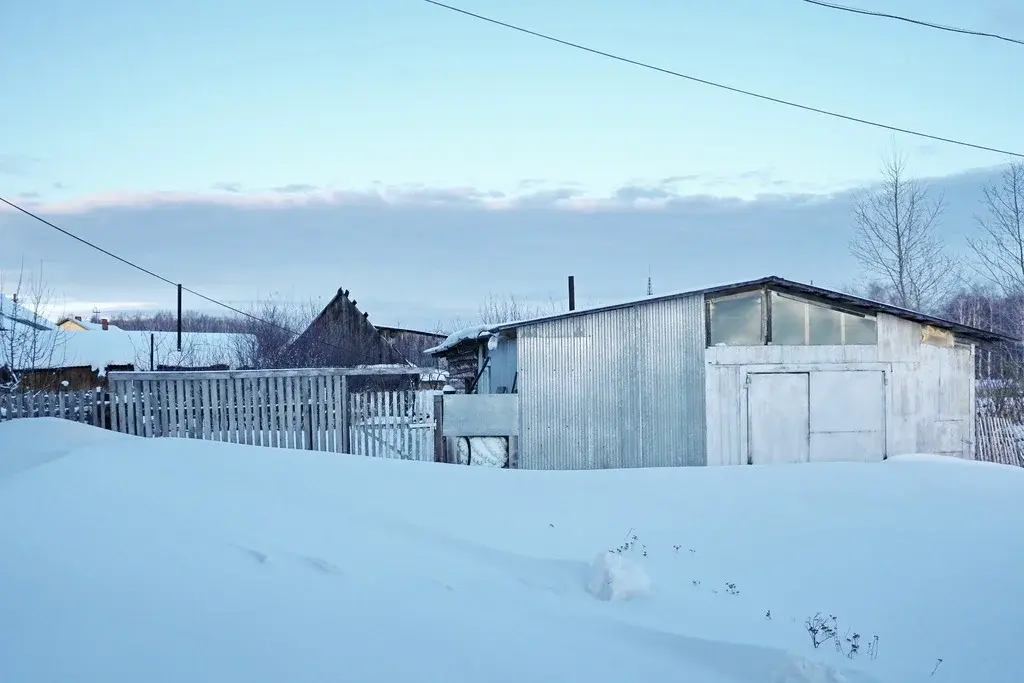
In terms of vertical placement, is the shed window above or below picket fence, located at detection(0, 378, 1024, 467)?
above

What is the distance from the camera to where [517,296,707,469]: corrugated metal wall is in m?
13.5

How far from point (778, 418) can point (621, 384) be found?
10.0 ft

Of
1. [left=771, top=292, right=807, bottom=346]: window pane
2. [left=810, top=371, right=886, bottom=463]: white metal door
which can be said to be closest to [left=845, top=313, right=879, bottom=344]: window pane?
[left=810, top=371, right=886, bottom=463]: white metal door

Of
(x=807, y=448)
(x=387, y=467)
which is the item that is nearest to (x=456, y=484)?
(x=387, y=467)

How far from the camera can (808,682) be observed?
4.35m

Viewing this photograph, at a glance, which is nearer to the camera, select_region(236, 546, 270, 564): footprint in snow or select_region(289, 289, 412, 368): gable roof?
select_region(236, 546, 270, 564): footprint in snow

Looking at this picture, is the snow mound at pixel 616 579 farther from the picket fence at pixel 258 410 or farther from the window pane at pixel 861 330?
the window pane at pixel 861 330

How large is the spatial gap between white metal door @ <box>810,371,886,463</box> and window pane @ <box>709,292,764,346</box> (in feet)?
4.88

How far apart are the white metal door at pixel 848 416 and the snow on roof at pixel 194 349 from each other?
28.1 meters

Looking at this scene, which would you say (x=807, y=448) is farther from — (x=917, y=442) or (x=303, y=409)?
(x=303, y=409)

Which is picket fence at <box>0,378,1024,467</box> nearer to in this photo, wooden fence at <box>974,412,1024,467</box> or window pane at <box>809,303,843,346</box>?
window pane at <box>809,303,843,346</box>

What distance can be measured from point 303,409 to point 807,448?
915 cm

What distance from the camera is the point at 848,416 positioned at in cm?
1420

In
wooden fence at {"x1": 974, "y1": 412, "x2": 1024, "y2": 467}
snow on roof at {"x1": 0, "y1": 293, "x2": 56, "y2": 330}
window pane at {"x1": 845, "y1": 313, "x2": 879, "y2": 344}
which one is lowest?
wooden fence at {"x1": 974, "y1": 412, "x2": 1024, "y2": 467}
